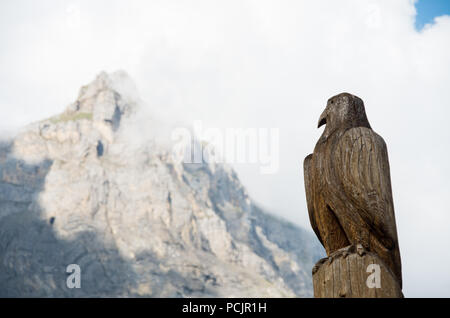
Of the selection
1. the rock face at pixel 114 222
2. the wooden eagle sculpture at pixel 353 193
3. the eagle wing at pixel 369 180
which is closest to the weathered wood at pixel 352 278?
the wooden eagle sculpture at pixel 353 193

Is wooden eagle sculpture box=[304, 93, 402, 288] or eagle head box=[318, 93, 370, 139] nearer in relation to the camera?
wooden eagle sculpture box=[304, 93, 402, 288]

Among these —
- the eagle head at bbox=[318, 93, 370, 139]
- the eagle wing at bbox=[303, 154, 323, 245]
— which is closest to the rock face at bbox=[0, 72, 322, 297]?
the eagle head at bbox=[318, 93, 370, 139]

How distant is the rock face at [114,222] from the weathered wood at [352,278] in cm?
14084

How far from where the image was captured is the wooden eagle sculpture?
534 cm

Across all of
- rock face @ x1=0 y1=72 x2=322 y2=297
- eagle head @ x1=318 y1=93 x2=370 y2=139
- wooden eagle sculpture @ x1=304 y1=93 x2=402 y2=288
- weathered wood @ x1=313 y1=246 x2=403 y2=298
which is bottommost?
weathered wood @ x1=313 y1=246 x2=403 y2=298

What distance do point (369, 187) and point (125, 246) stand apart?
154717mm

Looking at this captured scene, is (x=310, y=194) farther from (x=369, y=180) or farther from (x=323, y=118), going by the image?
(x=323, y=118)

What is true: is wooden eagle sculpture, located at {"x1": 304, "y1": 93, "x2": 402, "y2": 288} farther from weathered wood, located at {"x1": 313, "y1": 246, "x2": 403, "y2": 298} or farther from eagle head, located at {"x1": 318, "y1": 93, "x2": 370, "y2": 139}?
weathered wood, located at {"x1": 313, "y1": 246, "x2": 403, "y2": 298}

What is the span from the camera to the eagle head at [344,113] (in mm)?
6203

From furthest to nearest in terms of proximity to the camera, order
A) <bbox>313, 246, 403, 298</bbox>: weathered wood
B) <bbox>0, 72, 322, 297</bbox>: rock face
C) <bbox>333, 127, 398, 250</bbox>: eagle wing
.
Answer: <bbox>0, 72, 322, 297</bbox>: rock face, <bbox>333, 127, 398, 250</bbox>: eagle wing, <bbox>313, 246, 403, 298</bbox>: weathered wood

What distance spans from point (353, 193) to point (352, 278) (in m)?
0.92

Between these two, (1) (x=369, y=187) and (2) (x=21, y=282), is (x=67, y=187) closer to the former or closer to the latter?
(2) (x=21, y=282)

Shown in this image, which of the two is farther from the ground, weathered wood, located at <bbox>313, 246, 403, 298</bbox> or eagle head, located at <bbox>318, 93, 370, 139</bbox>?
eagle head, located at <bbox>318, 93, 370, 139</bbox>
